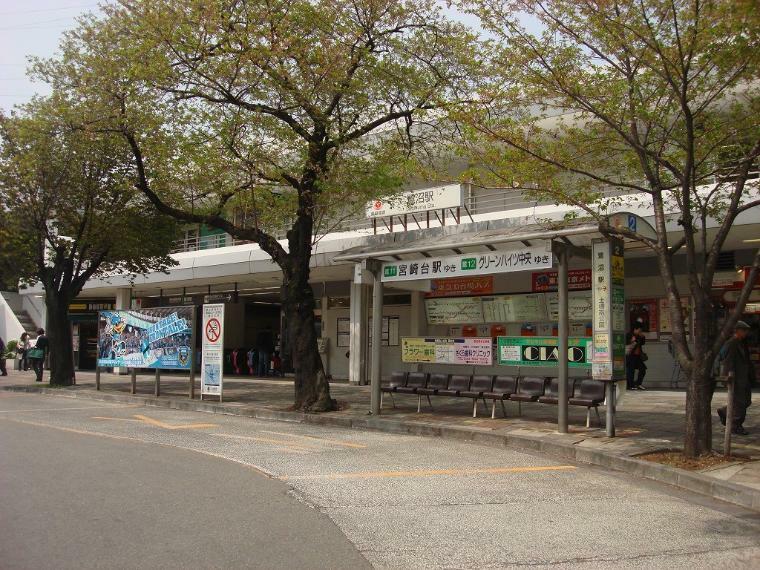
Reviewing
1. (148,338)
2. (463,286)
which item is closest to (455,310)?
(463,286)

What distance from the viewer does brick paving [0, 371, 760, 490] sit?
9.77 m

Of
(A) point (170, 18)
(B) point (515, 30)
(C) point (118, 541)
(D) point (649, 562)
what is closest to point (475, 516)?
(D) point (649, 562)

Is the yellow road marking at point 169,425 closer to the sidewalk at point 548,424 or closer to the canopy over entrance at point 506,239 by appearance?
the sidewalk at point 548,424

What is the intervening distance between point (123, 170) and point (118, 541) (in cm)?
1587

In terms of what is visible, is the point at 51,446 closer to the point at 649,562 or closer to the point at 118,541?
the point at 118,541

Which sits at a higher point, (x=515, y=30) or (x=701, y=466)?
(x=515, y=30)

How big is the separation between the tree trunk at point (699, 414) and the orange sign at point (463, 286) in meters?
9.82

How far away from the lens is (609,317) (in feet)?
34.0

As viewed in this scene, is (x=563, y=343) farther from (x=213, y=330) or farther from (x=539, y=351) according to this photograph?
(x=213, y=330)

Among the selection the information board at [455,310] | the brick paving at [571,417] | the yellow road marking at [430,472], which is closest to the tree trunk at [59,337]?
the brick paving at [571,417]

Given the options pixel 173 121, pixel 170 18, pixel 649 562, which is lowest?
pixel 649 562

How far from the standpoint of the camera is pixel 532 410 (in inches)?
565

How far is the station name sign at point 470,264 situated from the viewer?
11445 mm

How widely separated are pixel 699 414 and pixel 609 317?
1994 mm
